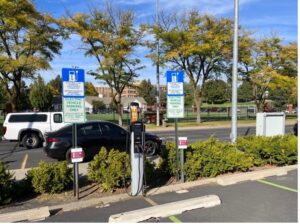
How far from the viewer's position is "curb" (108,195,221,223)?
5.65 metres

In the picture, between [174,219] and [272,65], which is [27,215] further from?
[272,65]

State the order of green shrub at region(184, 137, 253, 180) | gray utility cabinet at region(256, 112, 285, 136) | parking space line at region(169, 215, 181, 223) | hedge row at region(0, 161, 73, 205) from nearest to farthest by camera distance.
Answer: parking space line at region(169, 215, 181, 223)
hedge row at region(0, 161, 73, 205)
green shrub at region(184, 137, 253, 180)
gray utility cabinet at region(256, 112, 285, 136)

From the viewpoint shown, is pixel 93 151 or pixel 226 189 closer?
pixel 226 189

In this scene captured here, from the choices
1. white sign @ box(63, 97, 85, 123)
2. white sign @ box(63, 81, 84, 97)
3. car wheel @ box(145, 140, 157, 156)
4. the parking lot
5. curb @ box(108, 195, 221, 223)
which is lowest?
the parking lot

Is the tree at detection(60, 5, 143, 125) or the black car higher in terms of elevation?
the tree at detection(60, 5, 143, 125)

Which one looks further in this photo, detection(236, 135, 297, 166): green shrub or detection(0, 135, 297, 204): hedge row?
detection(236, 135, 297, 166): green shrub

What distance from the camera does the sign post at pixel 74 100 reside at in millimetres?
7031

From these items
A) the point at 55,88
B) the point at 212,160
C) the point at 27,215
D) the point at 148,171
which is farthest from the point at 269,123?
the point at 55,88

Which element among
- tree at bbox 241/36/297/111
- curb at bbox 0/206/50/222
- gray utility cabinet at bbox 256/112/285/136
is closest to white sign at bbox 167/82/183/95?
curb at bbox 0/206/50/222

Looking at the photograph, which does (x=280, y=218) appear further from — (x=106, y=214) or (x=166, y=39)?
(x=166, y=39)

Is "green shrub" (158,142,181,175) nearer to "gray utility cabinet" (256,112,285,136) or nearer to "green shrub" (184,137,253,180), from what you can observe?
"green shrub" (184,137,253,180)

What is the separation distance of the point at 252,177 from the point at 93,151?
18.5 feet

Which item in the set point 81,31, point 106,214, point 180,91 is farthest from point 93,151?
point 81,31

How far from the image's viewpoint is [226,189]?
780 centimetres
